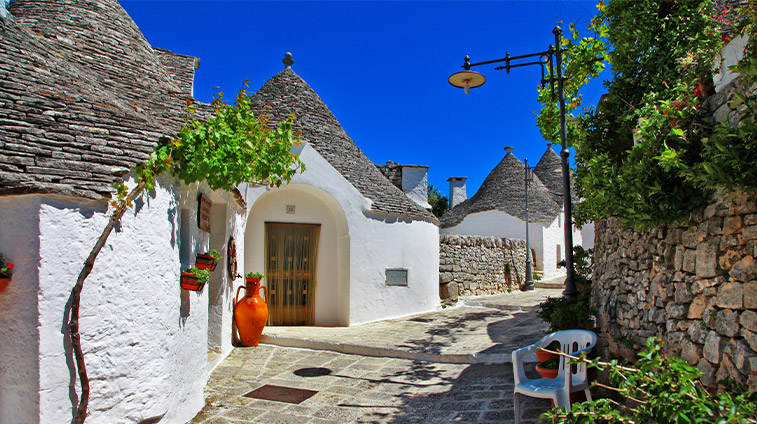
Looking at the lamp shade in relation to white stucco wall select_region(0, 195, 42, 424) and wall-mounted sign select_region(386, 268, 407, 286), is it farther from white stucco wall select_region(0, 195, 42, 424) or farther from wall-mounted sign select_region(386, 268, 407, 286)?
white stucco wall select_region(0, 195, 42, 424)

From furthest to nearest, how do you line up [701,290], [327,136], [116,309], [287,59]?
[287,59] < [327,136] < [116,309] < [701,290]

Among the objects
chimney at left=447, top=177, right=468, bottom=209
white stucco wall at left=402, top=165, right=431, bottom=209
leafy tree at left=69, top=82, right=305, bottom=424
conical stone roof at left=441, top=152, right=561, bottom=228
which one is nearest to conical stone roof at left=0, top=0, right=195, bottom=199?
leafy tree at left=69, top=82, right=305, bottom=424

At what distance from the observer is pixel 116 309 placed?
366 cm

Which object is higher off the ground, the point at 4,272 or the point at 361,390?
the point at 4,272

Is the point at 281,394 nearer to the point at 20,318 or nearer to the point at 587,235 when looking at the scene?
the point at 20,318

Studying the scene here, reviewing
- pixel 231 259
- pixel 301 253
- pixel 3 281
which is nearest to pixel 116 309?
pixel 3 281

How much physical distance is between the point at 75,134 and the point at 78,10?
4294 millimetres

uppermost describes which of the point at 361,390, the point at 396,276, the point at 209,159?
the point at 209,159

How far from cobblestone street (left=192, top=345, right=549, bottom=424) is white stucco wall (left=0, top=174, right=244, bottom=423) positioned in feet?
2.80

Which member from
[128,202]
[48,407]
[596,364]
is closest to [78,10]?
[128,202]

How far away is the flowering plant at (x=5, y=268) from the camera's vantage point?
3202 millimetres

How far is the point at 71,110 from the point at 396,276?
7.90m

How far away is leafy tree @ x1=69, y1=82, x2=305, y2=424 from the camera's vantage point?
3.39 m

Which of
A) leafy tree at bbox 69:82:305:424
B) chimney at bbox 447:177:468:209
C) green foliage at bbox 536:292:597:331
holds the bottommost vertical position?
green foliage at bbox 536:292:597:331
